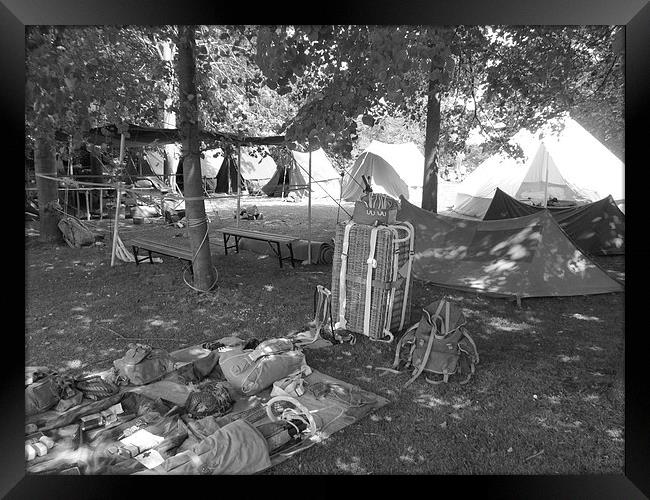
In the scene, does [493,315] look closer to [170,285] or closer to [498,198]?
[170,285]

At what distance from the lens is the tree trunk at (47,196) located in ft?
34.8

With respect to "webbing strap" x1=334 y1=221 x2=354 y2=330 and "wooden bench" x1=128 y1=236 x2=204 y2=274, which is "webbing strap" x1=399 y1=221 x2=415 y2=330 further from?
"wooden bench" x1=128 y1=236 x2=204 y2=274

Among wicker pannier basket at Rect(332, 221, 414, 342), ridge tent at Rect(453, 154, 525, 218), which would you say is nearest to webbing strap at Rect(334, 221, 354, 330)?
wicker pannier basket at Rect(332, 221, 414, 342)

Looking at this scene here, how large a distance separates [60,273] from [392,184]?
14.7 m

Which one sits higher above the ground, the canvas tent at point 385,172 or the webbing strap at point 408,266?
the canvas tent at point 385,172

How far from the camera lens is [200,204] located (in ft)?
24.3

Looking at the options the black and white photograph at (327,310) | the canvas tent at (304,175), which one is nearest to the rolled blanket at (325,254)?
the black and white photograph at (327,310)

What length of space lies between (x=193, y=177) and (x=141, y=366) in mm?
3361

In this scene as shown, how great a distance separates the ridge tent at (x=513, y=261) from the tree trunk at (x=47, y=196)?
24.8 feet

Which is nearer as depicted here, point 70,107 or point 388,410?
point 388,410

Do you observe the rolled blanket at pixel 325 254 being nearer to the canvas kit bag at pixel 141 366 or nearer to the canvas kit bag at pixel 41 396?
the canvas kit bag at pixel 141 366

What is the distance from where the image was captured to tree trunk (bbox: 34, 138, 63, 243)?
10.6 metres

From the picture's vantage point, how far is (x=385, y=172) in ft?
68.9
